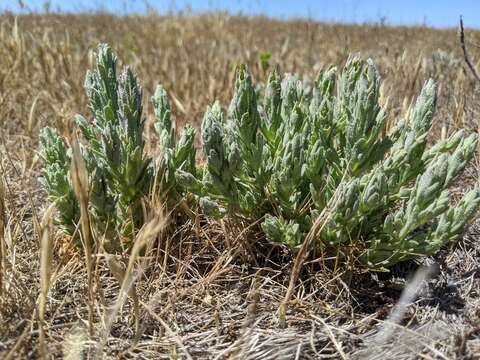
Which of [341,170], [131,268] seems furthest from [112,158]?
[341,170]

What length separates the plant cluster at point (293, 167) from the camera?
58.8 inches

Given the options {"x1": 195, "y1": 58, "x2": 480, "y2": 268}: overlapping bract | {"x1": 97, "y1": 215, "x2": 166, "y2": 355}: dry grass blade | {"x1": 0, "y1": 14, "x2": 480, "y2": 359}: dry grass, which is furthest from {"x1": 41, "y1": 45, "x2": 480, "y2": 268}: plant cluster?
{"x1": 97, "y1": 215, "x2": 166, "y2": 355}: dry grass blade

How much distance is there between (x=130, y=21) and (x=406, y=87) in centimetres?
663

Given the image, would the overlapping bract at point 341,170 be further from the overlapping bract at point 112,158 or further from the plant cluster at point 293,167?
the overlapping bract at point 112,158

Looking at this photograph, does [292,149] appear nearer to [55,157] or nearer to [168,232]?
[168,232]

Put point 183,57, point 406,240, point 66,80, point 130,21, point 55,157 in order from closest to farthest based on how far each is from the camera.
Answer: point 406,240
point 55,157
point 66,80
point 183,57
point 130,21

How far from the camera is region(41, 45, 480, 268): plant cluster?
149cm

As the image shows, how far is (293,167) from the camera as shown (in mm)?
1562

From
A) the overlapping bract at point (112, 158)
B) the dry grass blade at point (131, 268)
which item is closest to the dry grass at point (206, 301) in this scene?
the dry grass blade at point (131, 268)

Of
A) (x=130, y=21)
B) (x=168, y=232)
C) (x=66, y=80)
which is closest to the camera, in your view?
(x=168, y=232)

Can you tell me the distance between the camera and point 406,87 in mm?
3455

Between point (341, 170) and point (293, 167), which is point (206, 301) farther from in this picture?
point (341, 170)

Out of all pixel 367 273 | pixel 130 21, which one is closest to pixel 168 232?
pixel 367 273

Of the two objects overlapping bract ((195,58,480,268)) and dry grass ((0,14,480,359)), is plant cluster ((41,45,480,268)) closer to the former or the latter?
overlapping bract ((195,58,480,268))
